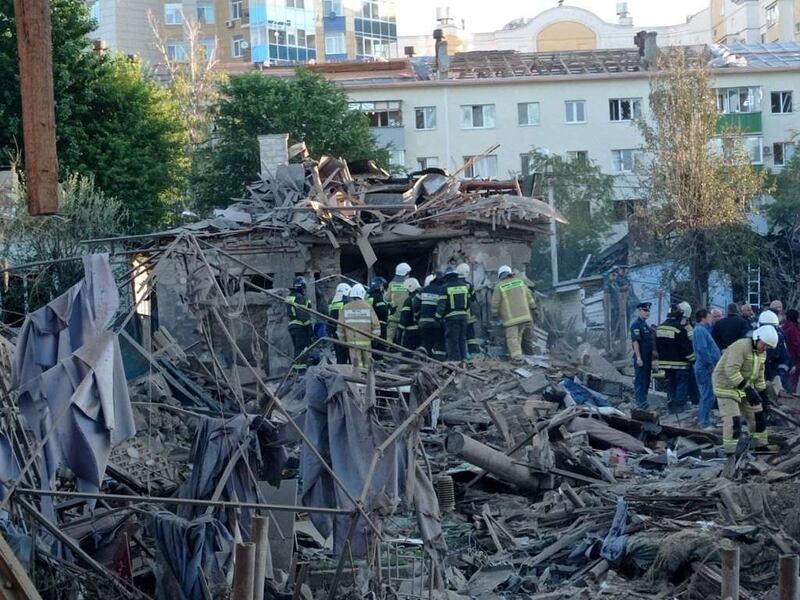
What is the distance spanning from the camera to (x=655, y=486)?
13633mm

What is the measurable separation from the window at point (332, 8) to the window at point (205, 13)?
23.8ft

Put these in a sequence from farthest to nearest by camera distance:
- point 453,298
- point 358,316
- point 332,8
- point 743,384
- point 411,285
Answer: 1. point 332,8
2. point 411,285
3. point 453,298
4. point 358,316
5. point 743,384

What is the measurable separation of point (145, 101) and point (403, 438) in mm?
26000

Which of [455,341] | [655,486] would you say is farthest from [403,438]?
[455,341]

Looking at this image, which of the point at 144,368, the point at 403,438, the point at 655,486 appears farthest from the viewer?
the point at 144,368

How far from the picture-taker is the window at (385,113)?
2047 inches

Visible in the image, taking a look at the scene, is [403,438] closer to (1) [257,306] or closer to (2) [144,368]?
(2) [144,368]

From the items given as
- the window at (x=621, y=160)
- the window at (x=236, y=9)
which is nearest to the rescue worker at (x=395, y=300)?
the window at (x=621, y=160)

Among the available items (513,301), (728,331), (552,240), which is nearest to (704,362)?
(728,331)

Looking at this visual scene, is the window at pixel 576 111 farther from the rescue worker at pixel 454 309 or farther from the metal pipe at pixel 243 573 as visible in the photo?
the metal pipe at pixel 243 573

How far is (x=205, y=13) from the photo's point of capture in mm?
80438

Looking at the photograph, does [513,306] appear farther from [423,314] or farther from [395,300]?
[395,300]

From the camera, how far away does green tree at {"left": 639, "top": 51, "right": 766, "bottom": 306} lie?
1387 inches

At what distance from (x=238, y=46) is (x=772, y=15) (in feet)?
102
